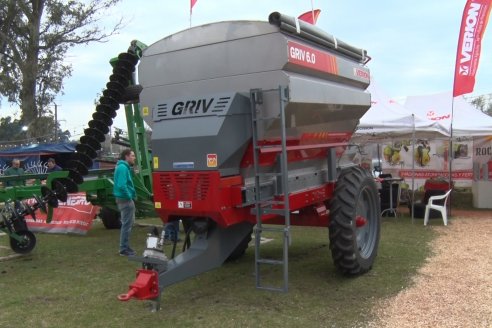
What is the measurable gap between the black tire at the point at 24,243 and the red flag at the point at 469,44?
8940 mm

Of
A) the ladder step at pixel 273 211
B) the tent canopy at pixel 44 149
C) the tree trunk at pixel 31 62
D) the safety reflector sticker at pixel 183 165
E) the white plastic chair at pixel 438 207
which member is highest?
the tree trunk at pixel 31 62

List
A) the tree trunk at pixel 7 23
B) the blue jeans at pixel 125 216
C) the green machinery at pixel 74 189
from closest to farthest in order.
Result: the green machinery at pixel 74 189 < the blue jeans at pixel 125 216 < the tree trunk at pixel 7 23

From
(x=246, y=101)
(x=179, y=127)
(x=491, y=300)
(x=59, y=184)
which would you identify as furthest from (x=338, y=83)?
(x=59, y=184)

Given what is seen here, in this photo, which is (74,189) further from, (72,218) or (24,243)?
(72,218)

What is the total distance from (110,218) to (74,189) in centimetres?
347

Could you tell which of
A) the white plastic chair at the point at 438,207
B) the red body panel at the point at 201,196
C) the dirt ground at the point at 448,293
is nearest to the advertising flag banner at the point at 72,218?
the red body panel at the point at 201,196

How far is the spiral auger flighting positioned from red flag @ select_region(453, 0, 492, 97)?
276 inches

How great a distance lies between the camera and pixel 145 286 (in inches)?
166

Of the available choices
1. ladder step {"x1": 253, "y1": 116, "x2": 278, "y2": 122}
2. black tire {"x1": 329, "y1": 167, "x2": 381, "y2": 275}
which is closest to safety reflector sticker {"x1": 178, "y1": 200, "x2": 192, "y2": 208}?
ladder step {"x1": 253, "y1": 116, "x2": 278, "y2": 122}

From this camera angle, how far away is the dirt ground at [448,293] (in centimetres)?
429

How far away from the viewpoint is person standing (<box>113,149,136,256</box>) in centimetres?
711

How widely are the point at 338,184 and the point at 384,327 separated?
1.87 m

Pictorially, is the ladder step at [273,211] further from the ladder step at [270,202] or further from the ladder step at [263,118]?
the ladder step at [263,118]

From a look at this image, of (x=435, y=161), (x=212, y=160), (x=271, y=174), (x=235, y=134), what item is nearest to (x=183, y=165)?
(x=212, y=160)
